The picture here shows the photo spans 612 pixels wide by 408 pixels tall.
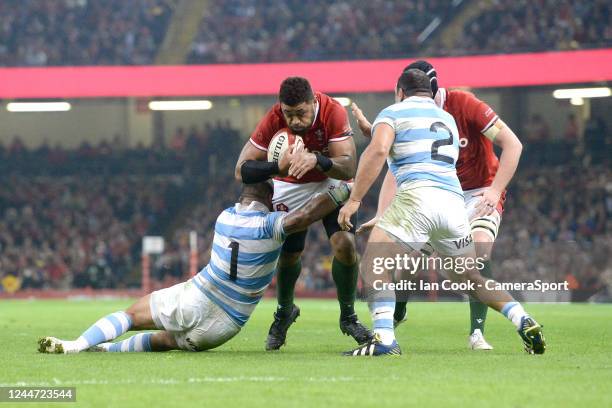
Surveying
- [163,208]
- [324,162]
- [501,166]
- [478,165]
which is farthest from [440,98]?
[163,208]

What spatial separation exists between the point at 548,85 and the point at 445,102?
2145 centimetres

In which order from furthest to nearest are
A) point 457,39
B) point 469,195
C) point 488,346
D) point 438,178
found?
1. point 457,39
2. point 469,195
3. point 488,346
4. point 438,178

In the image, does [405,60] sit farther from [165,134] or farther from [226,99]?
[165,134]

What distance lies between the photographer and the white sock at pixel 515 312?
24.5ft

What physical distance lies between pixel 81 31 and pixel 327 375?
29243 mm

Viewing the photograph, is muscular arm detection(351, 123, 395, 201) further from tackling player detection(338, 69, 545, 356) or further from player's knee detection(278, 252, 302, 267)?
player's knee detection(278, 252, 302, 267)

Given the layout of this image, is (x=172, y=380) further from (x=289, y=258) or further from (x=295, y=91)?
(x=289, y=258)

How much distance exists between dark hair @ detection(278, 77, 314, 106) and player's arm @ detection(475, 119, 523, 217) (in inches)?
65.7

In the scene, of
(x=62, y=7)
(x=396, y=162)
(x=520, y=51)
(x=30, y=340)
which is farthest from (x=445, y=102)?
(x=62, y=7)

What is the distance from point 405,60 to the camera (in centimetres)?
3030

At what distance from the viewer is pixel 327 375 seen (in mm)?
6156

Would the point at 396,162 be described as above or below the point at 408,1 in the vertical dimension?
below

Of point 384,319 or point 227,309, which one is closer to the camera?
point 384,319

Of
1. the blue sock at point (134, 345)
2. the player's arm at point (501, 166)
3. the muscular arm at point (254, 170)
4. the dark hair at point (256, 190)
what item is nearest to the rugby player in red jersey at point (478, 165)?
the player's arm at point (501, 166)
